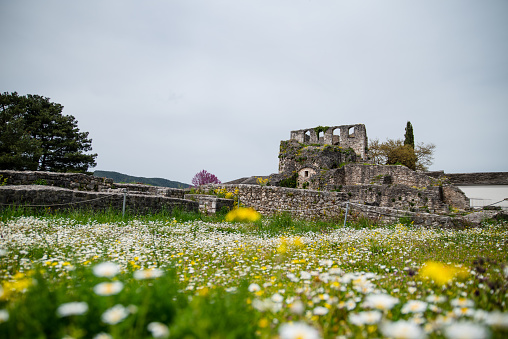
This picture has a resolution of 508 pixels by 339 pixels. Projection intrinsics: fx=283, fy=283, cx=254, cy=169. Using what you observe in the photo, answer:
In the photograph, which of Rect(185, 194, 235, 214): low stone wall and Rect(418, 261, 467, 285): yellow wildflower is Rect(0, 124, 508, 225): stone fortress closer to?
Rect(185, 194, 235, 214): low stone wall

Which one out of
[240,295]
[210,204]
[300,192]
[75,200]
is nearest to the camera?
[240,295]

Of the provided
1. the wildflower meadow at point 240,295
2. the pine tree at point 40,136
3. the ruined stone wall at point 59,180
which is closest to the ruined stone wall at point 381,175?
the wildflower meadow at point 240,295

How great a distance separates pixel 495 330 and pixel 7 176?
1314 cm

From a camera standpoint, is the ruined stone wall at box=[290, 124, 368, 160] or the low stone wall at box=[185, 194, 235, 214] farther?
the ruined stone wall at box=[290, 124, 368, 160]

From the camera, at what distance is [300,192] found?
13031 millimetres

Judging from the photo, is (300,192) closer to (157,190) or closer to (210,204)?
(210,204)

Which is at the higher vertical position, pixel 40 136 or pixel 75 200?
pixel 40 136

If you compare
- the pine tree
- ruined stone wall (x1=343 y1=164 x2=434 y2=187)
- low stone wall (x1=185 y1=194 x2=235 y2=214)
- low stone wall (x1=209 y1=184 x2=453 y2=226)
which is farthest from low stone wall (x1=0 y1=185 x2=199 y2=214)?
the pine tree

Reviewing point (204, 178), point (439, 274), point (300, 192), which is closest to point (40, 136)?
point (204, 178)

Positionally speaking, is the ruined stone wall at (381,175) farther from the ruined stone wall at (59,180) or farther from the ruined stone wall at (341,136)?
the ruined stone wall at (59,180)

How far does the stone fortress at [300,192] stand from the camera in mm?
9219

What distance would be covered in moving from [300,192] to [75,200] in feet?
28.8

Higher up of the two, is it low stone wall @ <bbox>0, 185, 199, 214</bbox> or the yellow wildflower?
low stone wall @ <bbox>0, 185, 199, 214</bbox>

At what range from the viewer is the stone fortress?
30.2 ft
